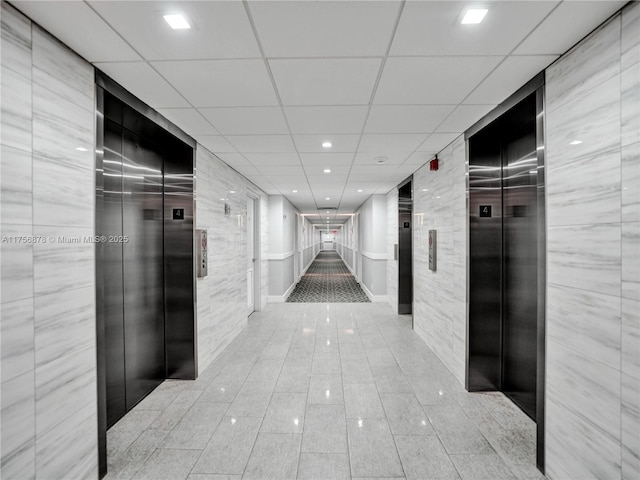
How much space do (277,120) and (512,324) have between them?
3270 millimetres

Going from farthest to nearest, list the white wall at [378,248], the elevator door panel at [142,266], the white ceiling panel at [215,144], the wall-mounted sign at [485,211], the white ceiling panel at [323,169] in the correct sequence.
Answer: the white wall at [378,248] < the white ceiling panel at [323,169] < the white ceiling panel at [215,144] < the wall-mounted sign at [485,211] < the elevator door panel at [142,266]

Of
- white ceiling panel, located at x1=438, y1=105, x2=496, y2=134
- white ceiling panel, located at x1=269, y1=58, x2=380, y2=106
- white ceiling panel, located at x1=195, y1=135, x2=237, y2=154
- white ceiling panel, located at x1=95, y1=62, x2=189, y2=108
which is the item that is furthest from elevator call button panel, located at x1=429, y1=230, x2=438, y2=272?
white ceiling panel, located at x1=95, y1=62, x2=189, y2=108

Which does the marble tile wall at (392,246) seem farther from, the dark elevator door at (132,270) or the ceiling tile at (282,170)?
the dark elevator door at (132,270)

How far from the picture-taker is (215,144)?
3586 millimetres

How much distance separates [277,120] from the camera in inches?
111

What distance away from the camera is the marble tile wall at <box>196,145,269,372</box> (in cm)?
369

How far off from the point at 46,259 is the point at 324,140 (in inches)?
106

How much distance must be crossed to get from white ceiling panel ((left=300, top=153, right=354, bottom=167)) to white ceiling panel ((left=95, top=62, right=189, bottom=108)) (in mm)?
1841

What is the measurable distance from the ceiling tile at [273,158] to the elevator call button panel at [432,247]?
223 cm

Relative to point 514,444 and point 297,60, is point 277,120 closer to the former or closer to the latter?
point 297,60

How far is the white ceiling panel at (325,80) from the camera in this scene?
1907 millimetres

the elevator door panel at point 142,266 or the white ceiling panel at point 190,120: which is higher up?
the white ceiling panel at point 190,120

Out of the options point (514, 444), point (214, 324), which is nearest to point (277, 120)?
point (214, 324)

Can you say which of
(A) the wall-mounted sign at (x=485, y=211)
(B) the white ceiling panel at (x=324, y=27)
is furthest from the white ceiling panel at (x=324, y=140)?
(A) the wall-mounted sign at (x=485, y=211)
